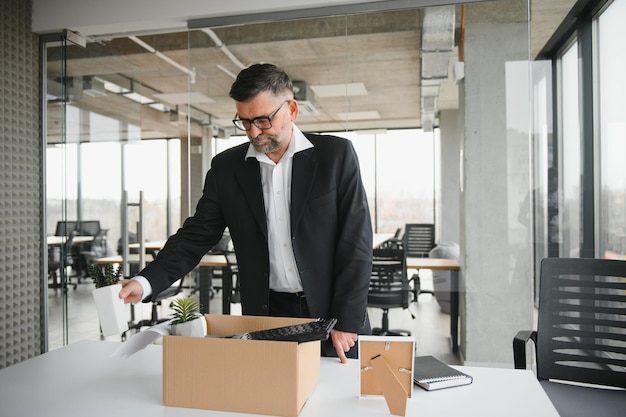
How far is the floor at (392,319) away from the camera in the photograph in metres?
3.86

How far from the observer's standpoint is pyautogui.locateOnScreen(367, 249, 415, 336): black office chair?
13.0ft

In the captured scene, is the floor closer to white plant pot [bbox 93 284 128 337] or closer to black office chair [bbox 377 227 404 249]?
black office chair [bbox 377 227 404 249]

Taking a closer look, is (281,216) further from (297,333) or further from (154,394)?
(154,394)

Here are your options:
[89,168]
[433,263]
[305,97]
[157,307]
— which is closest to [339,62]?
[305,97]

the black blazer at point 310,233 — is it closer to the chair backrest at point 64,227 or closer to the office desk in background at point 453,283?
the office desk in background at point 453,283

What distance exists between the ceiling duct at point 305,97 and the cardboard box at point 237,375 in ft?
8.99

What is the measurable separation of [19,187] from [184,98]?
1468 mm

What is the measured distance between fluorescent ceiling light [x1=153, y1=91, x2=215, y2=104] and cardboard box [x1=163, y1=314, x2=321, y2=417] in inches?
118

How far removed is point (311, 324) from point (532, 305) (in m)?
2.66

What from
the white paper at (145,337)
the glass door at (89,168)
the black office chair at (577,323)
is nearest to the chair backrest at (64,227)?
the glass door at (89,168)

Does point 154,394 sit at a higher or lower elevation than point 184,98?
lower

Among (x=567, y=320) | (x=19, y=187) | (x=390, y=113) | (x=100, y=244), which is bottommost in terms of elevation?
(x=567, y=320)

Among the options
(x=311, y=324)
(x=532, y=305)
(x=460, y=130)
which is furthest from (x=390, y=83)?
(x=311, y=324)

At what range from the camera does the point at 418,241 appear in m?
3.79
